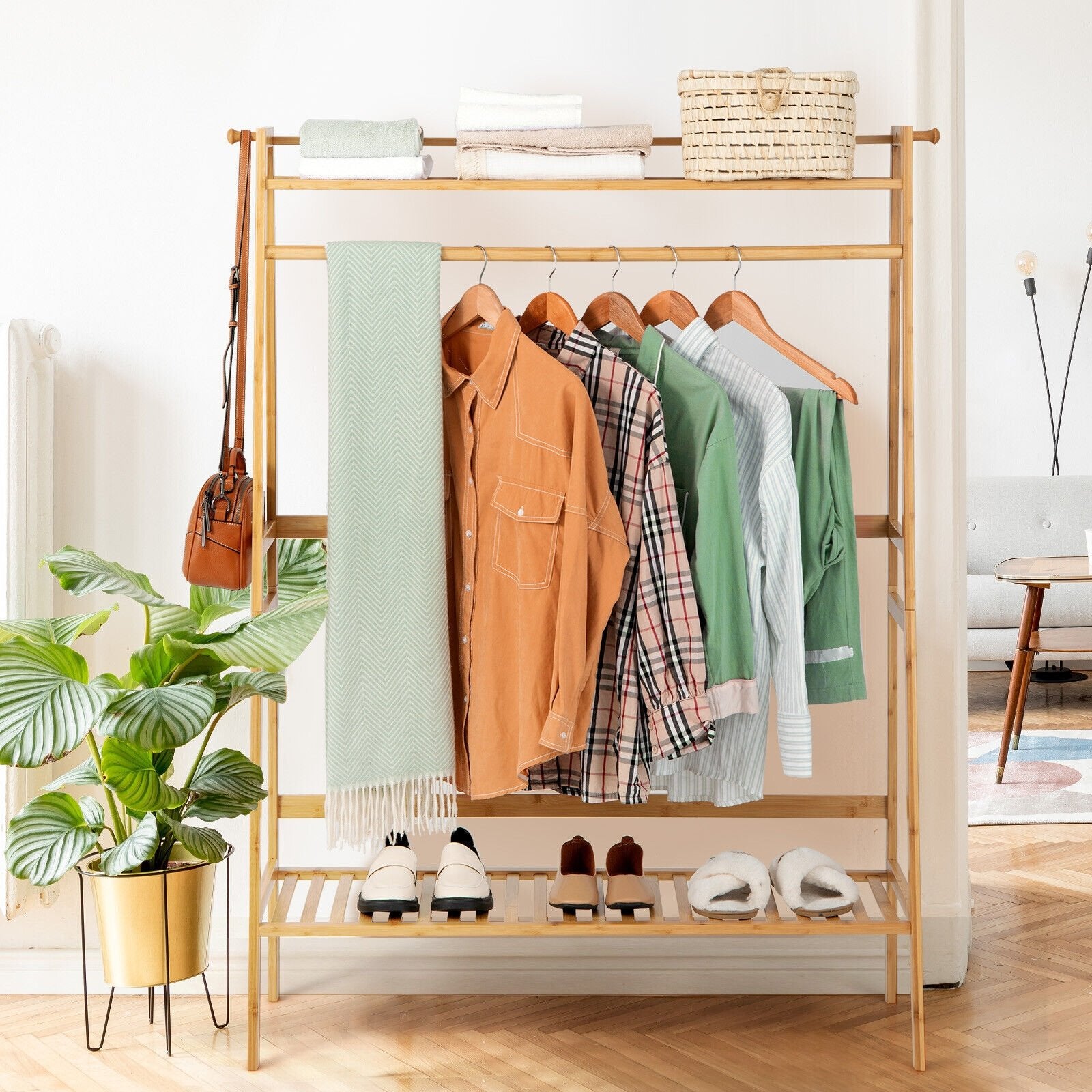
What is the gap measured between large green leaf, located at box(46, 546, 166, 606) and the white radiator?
22 cm

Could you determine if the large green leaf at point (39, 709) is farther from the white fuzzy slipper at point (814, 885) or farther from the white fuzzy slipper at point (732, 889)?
the white fuzzy slipper at point (814, 885)

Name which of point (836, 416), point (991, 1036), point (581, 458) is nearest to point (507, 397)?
point (581, 458)

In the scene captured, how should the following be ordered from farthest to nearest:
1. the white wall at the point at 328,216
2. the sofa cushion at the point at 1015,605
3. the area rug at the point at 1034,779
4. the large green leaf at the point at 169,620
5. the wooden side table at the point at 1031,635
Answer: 1. the sofa cushion at the point at 1015,605
2. the wooden side table at the point at 1031,635
3. the area rug at the point at 1034,779
4. the white wall at the point at 328,216
5. the large green leaf at the point at 169,620

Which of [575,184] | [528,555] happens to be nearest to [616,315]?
[575,184]

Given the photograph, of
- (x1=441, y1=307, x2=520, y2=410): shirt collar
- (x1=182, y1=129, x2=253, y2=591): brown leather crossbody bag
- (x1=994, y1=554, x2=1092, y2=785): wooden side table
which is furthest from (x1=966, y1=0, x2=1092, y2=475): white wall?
(x1=182, y1=129, x2=253, y2=591): brown leather crossbody bag

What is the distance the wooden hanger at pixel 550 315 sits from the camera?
211 cm

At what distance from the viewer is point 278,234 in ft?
8.18

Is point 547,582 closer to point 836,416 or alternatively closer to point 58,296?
point 836,416

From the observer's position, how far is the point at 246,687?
211cm

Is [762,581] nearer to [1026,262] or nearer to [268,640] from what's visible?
[268,640]

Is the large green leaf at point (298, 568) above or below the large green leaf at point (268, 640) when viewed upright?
above

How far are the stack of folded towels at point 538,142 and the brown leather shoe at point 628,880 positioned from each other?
4.08ft

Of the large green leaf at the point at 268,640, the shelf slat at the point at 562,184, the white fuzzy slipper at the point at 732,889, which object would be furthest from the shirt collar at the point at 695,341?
the white fuzzy slipper at the point at 732,889

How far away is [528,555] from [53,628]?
2.90ft
